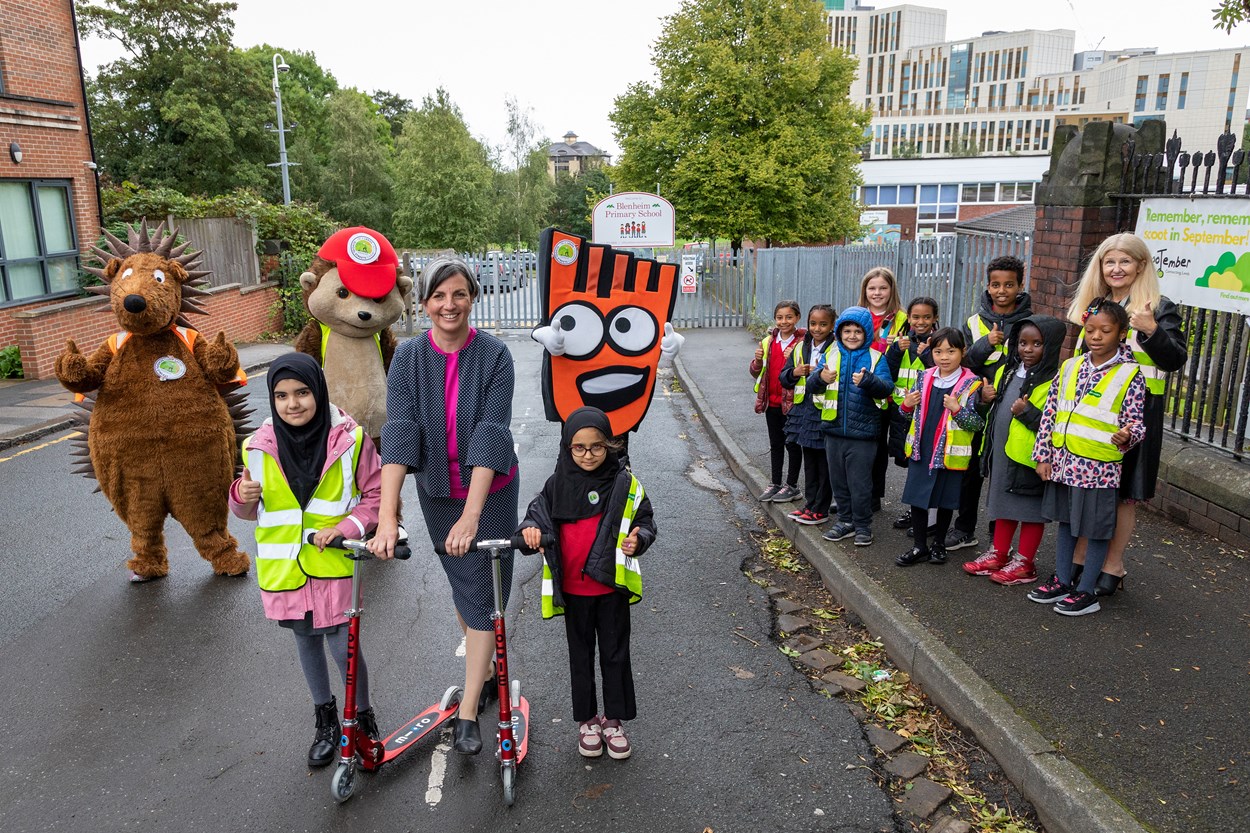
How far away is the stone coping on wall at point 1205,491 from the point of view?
5590 millimetres

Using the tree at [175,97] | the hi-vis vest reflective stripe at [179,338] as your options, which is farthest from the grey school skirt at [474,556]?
the tree at [175,97]

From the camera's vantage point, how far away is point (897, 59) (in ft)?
465

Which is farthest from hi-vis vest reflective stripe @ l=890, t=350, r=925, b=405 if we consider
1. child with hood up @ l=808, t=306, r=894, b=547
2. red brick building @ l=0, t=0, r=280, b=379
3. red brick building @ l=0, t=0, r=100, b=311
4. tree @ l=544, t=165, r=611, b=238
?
tree @ l=544, t=165, r=611, b=238

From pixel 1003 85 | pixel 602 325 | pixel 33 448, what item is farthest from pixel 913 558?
pixel 1003 85

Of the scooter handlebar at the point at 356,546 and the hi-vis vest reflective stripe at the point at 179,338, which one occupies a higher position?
the hi-vis vest reflective stripe at the point at 179,338

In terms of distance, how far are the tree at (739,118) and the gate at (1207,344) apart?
2360 cm

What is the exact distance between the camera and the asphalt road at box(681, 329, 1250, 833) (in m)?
3.30

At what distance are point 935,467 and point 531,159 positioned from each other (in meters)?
50.3

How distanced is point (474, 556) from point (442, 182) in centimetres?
3950

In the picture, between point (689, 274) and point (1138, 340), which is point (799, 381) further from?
point (689, 274)

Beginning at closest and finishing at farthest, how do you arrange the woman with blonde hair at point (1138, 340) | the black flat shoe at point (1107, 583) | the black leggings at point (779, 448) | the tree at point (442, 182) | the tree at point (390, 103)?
the woman with blonde hair at point (1138, 340) → the black flat shoe at point (1107, 583) → the black leggings at point (779, 448) → the tree at point (442, 182) → the tree at point (390, 103)

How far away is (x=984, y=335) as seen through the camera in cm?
543

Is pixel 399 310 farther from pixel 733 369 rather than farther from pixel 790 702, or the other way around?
pixel 733 369

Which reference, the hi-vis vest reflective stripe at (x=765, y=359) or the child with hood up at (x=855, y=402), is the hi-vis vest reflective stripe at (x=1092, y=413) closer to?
the child with hood up at (x=855, y=402)
